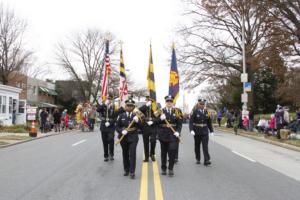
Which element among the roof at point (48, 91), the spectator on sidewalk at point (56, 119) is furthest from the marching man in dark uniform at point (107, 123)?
the roof at point (48, 91)

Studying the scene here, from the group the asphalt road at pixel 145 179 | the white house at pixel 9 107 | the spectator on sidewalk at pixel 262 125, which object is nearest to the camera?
the asphalt road at pixel 145 179

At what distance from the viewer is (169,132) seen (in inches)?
420

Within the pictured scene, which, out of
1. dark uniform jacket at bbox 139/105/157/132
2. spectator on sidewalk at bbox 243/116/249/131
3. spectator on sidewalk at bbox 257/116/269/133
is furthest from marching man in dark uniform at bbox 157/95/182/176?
spectator on sidewalk at bbox 243/116/249/131

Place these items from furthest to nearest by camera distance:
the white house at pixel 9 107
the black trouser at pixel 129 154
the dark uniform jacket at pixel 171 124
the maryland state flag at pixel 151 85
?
the white house at pixel 9 107
the maryland state flag at pixel 151 85
the dark uniform jacket at pixel 171 124
the black trouser at pixel 129 154

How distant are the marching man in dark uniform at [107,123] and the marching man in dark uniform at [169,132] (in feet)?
8.41

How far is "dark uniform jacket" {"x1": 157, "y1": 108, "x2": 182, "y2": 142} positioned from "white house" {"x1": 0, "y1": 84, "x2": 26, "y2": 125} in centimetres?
2387

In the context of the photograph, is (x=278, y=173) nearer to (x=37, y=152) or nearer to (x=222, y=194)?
(x=222, y=194)

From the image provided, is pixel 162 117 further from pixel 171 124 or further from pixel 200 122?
pixel 200 122

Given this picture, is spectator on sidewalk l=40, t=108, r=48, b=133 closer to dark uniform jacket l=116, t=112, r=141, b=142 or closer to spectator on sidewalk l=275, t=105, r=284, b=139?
spectator on sidewalk l=275, t=105, r=284, b=139

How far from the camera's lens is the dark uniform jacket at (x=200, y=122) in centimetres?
1260

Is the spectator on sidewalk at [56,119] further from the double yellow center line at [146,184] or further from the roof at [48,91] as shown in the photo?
the roof at [48,91]

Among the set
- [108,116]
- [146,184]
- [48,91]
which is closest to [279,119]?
[108,116]

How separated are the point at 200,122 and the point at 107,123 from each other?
8.85 feet

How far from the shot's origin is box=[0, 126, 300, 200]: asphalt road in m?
8.31
